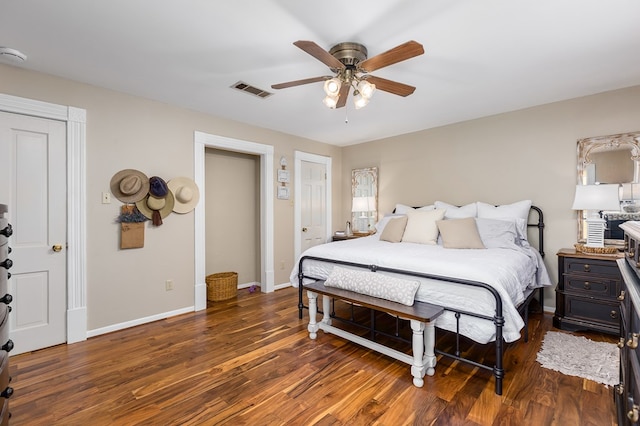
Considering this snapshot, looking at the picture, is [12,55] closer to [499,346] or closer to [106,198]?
[106,198]

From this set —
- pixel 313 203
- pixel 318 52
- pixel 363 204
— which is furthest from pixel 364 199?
pixel 318 52

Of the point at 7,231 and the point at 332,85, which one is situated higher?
the point at 332,85

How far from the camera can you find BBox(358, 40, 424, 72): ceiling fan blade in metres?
1.75

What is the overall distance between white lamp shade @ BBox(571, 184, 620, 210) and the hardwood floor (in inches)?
48.1

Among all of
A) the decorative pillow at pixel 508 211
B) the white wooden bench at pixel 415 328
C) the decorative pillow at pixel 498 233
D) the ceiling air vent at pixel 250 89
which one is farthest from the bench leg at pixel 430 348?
the ceiling air vent at pixel 250 89

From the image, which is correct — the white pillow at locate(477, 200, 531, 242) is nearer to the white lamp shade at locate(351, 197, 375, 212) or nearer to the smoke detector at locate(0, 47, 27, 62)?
the white lamp shade at locate(351, 197, 375, 212)

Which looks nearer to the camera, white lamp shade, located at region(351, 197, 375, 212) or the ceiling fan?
the ceiling fan

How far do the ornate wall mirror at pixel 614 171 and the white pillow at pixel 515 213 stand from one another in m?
0.53

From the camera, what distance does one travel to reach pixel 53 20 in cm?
194

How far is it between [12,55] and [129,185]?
4.17 ft

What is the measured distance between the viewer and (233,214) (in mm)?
4680

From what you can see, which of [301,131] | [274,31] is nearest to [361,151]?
[301,131]

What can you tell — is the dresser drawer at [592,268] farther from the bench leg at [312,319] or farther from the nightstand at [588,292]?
the bench leg at [312,319]

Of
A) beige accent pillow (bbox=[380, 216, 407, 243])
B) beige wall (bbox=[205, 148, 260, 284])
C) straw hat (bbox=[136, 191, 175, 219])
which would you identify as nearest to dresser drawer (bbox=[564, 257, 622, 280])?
beige accent pillow (bbox=[380, 216, 407, 243])
